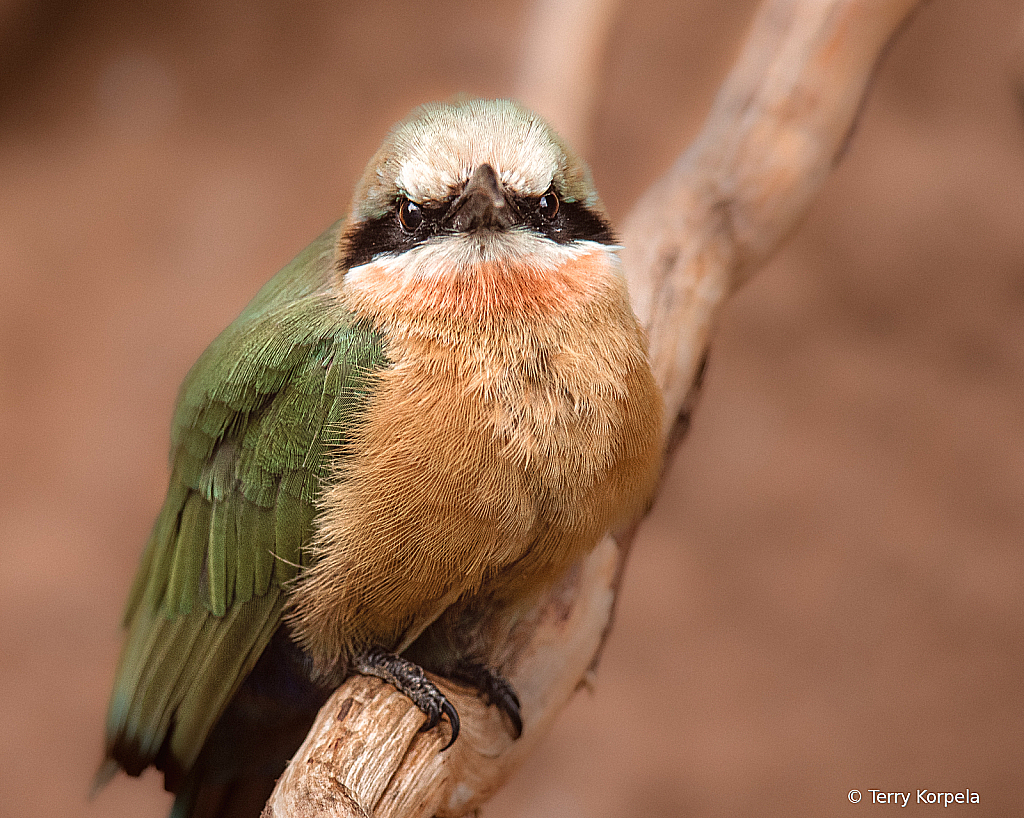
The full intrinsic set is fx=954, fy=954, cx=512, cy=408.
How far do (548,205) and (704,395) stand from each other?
299cm

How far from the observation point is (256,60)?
211 inches

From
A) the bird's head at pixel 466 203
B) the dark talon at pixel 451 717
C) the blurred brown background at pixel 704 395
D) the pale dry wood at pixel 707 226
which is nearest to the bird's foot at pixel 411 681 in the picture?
the dark talon at pixel 451 717

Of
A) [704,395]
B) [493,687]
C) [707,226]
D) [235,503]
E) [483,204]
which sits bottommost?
[493,687]

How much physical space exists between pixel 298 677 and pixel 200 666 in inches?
8.6

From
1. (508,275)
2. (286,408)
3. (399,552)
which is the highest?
(508,275)

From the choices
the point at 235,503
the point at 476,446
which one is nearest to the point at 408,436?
the point at 476,446

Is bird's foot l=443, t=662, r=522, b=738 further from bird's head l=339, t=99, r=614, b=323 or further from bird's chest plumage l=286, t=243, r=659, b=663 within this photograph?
bird's head l=339, t=99, r=614, b=323

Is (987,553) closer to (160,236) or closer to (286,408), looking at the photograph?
(286,408)

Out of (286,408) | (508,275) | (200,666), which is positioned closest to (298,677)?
(200,666)

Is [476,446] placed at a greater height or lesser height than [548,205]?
lesser

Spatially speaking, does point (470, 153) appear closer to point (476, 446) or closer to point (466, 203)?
point (466, 203)

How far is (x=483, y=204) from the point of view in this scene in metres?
1.90

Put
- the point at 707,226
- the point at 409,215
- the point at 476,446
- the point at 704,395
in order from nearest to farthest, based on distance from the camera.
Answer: the point at 476,446 < the point at 409,215 < the point at 707,226 < the point at 704,395

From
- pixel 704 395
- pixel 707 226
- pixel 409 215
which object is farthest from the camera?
pixel 704 395
